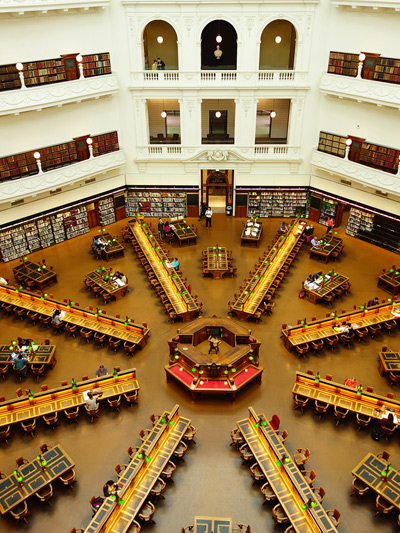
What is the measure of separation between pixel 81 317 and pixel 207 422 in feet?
22.2

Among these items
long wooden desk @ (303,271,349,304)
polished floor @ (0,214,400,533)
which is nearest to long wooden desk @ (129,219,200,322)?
polished floor @ (0,214,400,533)

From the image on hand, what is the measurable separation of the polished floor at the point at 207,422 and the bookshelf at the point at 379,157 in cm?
467

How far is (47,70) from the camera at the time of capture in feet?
68.3

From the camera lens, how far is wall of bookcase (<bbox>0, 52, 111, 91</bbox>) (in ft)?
64.3

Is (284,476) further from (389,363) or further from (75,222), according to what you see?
(75,222)

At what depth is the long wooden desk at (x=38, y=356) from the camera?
16328 mm

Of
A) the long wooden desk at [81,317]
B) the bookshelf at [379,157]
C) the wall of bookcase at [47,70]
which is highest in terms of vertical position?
the wall of bookcase at [47,70]

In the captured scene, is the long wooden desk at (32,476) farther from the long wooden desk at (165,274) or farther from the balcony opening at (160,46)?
the balcony opening at (160,46)

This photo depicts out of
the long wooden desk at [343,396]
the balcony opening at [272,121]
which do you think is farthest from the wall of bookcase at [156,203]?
the long wooden desk at [343,396]

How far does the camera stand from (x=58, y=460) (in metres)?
12.8

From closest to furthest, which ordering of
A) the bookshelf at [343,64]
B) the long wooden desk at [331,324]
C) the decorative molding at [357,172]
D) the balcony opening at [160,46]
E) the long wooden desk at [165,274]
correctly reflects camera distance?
the long wooden desk at [331,324], the long wooden desk at [165,274], the decorative molding at [357,172], the bookshelf at [343,64], the balcony opening at [160,46]

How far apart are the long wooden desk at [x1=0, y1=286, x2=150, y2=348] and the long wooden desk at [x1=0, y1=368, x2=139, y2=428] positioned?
2.03m

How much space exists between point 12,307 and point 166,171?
1105 centimetres

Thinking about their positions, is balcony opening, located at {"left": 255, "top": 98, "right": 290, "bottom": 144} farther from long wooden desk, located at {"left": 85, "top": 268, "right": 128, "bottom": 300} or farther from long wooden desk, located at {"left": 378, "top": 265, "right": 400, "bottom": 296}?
long wooden desk, located at {"left": 85, "top": 268, "right": 128, "bottom": 300}
